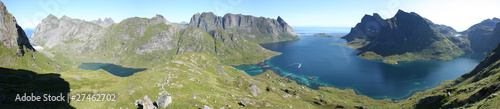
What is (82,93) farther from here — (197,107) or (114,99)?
(197,107)

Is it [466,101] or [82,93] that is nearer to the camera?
[466,101]

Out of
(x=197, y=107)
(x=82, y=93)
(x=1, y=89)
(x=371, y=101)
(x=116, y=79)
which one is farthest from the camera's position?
(x=371, y=101)

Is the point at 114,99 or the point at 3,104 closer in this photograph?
the point at 3,104

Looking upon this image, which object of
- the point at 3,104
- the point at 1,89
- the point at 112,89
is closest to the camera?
the point at 3,104

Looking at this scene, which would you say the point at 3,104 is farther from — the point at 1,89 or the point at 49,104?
the point at 1,89

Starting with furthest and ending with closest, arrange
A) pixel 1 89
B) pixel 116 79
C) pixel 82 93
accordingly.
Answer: pixel 116 79 → pixel 82 93 → pixel 1 89

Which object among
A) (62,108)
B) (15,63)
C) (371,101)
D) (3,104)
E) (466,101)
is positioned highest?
(466,101)

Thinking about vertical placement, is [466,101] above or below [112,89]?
above

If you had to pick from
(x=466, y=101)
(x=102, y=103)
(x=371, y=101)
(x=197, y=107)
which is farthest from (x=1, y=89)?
(x=371, y=101)

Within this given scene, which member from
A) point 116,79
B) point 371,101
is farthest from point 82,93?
point 371,101
